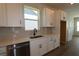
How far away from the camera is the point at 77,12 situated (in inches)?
242

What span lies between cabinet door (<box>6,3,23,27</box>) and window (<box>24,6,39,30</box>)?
2.18 feet

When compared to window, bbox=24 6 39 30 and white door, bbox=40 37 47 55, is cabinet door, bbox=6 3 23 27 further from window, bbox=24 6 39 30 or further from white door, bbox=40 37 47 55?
white door, bbox=40 37 47 55

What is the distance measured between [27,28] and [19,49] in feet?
4.35

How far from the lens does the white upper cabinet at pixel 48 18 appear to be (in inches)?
185

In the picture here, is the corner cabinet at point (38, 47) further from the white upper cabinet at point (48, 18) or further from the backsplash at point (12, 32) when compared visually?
the white upper cabinet at point (48, 18)

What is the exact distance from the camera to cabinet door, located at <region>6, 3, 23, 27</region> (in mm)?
2848

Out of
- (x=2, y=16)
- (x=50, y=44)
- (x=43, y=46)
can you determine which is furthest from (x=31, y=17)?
(x=2, y=16)

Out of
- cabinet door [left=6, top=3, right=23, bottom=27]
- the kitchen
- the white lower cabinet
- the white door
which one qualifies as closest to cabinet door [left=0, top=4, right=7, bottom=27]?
the kitchen

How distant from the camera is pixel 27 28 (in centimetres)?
394

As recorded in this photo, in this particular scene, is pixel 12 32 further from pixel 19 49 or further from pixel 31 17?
pixel 31 17

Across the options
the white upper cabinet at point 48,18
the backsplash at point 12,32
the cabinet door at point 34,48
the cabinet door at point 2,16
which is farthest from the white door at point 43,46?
the cabinet door at point 2,16

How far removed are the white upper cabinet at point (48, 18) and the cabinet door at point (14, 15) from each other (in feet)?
5.22

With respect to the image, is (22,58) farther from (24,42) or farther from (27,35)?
(27,35)

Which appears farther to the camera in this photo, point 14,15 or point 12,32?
point 12,32
